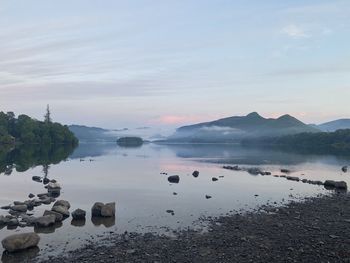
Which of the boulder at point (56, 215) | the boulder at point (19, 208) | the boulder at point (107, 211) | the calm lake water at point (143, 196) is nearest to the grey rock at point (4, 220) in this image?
the calm lake water at point (143, 196)

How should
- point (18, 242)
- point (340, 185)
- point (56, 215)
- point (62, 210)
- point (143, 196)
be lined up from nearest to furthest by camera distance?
point (18, 242) → point (56, 215) → point (62, 210) → point (143, 196) → point (340, 185)

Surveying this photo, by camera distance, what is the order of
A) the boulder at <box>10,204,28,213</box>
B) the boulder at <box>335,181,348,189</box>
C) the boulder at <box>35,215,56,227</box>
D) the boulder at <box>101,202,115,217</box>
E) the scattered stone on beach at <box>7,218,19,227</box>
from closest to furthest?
the boulder at <box>35,215,56,227</box>, the scattered stone on beach at <box>7,218,19,227</box>, the boulder at <box>101,202,115,217</box>, the boulder at <box>10,204,28,213</box>, the boulder at <box>335,181,348,189</box>

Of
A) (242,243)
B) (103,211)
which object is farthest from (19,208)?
(242,243)

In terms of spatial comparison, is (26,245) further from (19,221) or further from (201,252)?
(201,252)

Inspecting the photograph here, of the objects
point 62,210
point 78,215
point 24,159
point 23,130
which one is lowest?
point 78,215

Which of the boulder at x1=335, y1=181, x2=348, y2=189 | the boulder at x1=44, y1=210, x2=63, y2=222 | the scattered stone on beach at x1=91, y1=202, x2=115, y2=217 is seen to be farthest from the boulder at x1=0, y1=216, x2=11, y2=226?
the boulder at x1=335, y1=181, x2=348, y2=189

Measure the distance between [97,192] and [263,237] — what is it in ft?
97.9

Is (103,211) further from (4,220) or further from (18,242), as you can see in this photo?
(18,242)

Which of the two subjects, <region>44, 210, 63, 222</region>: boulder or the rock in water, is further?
<region>44, 210, 63, 222</region>: boulder

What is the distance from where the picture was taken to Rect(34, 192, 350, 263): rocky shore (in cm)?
2470

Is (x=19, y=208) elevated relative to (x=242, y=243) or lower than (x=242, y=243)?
elevated

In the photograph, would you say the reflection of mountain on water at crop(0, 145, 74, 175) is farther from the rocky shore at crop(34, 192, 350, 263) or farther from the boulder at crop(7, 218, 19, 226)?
the rocky shore at crop(34, 192, 350, 263)

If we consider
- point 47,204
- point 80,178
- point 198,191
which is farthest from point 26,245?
point 80,178

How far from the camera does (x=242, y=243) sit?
2788 cm
